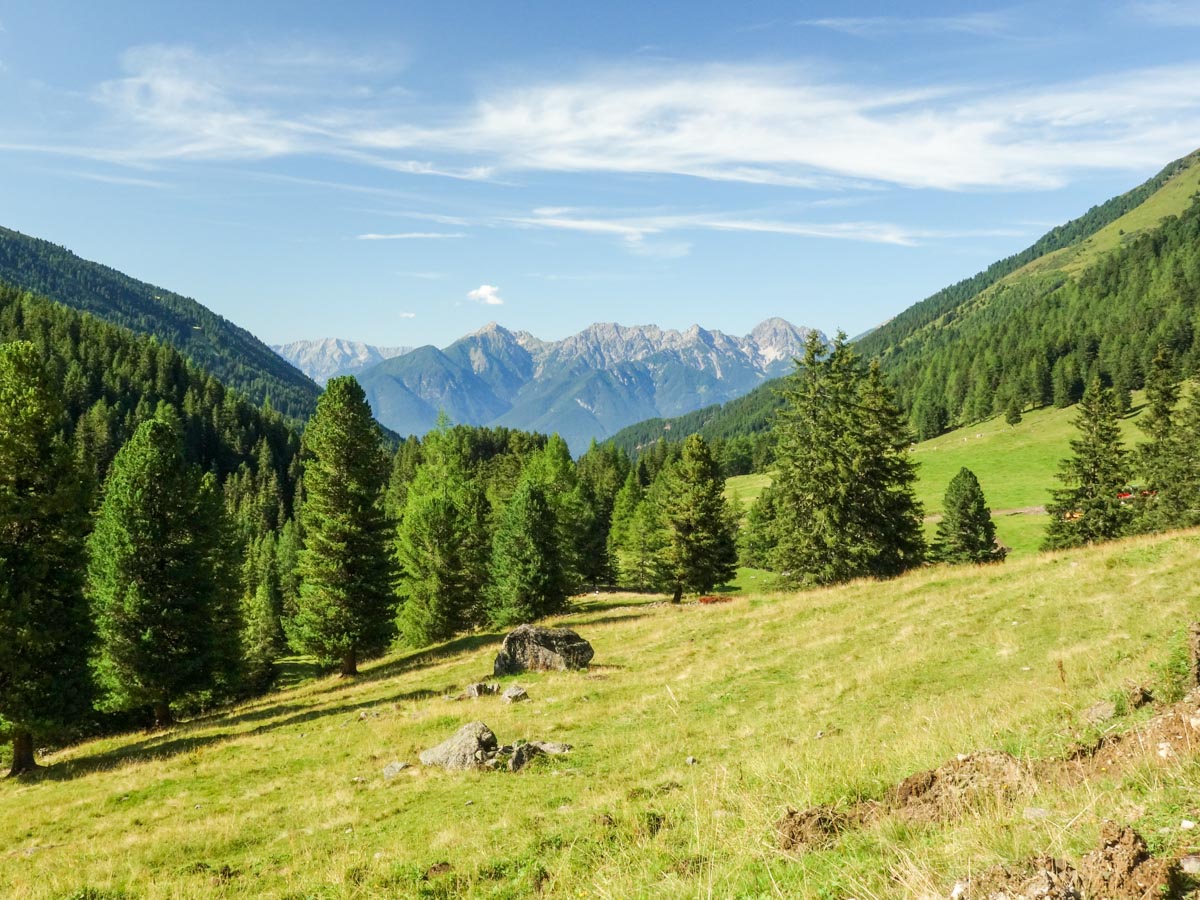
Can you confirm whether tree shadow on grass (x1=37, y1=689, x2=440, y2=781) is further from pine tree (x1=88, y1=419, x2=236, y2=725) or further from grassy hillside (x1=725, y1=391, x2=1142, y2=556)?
grassy hillside (x1=725, y1=391, x2=1142, y2=556)

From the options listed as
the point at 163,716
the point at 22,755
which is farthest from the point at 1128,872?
the point at 163,716

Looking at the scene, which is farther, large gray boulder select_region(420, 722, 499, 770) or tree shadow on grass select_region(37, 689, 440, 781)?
tree shadow on grass select_region(37, 689, 440, 781)

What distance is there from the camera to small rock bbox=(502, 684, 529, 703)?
2250cm

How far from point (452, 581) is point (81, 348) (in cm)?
16035

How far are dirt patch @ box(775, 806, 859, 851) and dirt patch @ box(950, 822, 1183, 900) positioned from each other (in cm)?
256

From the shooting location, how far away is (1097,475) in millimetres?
52438

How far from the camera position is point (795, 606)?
29.6 m

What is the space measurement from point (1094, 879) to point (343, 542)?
35102 millimetres

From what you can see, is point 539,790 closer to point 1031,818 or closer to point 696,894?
point 696,894

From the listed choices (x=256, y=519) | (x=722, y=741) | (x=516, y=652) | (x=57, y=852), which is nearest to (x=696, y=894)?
(x=722, y=741)

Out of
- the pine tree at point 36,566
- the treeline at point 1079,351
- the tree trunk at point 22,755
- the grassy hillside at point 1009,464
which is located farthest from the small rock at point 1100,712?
the treeline at point 1079,351

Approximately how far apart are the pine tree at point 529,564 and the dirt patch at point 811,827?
3954cm

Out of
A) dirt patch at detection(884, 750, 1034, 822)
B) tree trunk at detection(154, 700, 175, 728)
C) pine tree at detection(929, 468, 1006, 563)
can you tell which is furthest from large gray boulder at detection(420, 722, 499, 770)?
pine tree at detection(929, 468, 1006, 563)

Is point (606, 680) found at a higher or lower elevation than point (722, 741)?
A: lower
